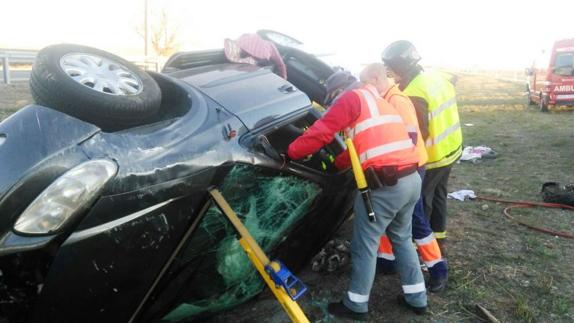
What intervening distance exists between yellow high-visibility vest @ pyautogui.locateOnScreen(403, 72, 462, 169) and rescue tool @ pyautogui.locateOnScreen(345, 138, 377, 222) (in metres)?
1.01

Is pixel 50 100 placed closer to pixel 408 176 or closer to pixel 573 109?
pixel 408 176

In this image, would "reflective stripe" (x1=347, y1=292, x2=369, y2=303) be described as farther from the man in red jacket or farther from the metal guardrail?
the metal guardrail

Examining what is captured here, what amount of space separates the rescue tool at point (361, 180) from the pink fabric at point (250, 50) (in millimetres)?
1147

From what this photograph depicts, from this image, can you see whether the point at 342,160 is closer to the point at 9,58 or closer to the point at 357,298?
the point at 357,298

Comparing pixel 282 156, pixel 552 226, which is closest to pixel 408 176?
pixel 282 156

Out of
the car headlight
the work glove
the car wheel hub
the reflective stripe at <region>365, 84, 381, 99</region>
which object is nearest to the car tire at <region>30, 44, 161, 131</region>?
the car wheel hub

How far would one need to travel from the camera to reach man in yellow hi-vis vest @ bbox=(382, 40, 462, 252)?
3.61m

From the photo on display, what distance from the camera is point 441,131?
371 centimetres

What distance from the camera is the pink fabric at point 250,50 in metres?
3.60

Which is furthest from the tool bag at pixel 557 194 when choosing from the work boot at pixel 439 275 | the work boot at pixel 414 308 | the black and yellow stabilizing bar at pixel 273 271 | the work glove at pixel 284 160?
the black and yellow stabilizing bar at pixel 273 271

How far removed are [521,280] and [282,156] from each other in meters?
2.08

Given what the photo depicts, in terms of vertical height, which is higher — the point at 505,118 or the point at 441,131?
the point at 441,131

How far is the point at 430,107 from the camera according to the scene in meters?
3.62

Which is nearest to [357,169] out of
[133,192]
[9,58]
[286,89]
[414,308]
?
[286,89]
